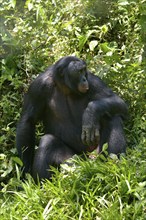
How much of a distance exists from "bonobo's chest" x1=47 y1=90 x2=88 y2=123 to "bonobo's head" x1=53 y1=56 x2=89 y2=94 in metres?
0.11

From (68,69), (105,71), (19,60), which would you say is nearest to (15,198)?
(68,69)

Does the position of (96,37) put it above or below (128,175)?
above

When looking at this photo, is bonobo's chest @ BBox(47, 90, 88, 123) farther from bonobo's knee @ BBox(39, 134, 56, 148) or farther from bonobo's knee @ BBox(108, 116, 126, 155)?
bonobo's knee @ BBox(108, 116, 126, 155)

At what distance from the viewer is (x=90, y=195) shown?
13.7 feet

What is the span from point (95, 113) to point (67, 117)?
411 millimetres

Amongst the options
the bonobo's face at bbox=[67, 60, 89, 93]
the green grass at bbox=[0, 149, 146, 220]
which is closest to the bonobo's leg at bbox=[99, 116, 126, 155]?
the bonobo's face at bbox=[67, 60, 89, 93]

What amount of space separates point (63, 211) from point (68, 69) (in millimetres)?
1583

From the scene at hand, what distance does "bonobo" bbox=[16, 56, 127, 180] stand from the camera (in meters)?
5.07

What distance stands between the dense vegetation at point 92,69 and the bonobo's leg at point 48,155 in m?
0.17

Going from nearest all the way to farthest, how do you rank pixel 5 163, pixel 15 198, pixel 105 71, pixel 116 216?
1. pixel 116 216
2. pixel 15 198
3. pixel 5 163
4. pixel 105 71

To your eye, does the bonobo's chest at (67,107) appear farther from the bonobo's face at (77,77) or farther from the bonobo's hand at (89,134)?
the bonobo's hand at (89,134)

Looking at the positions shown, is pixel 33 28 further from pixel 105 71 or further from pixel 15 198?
pixel 15 198

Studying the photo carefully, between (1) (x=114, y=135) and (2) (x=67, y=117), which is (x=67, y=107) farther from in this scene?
(1) (x=114, y=135)

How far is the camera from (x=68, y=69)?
5.20m
